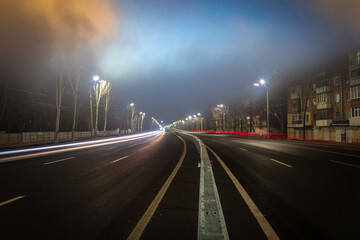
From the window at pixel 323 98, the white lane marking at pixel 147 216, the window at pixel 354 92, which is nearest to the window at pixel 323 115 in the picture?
A: the window at pixel 323 98

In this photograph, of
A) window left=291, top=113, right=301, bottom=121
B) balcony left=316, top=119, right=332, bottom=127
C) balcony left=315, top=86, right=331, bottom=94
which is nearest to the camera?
balcony left=316, top=119, right=332, bottom=127

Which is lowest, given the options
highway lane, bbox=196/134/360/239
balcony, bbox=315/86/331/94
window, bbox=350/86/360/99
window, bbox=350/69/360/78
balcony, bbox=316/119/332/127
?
highway lane, bbox=196/134/360/239

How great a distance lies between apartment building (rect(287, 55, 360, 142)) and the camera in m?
35.8

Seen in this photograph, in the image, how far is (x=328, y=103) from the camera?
41281mm

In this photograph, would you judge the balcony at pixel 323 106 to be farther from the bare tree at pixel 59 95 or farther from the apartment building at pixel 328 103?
the bare tree at pixel 59 95

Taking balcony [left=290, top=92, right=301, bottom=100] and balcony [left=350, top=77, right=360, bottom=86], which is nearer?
balcony [left=350, top=77, right=360, bottom=86]

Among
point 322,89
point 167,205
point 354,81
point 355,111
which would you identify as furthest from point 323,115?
point 167,205

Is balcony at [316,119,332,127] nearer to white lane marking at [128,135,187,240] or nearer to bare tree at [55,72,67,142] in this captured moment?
white lane marking at [128,135,187,240]

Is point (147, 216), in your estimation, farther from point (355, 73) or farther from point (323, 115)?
point (323, 115)

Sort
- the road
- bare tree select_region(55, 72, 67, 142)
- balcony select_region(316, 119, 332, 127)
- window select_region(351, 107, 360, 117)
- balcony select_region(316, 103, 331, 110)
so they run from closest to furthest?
the road < bare tree select_region(55, 72, 67, 142) < window select_region(351, 107, 360, 117) < balcony select_region(316, 119, 332, 127) < balcony select_region(316, 103, 331, 110)

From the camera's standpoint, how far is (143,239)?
11.8 ft

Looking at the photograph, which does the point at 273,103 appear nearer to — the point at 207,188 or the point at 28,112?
the point at 28,112

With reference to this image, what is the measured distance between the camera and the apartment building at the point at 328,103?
3581 centimetres

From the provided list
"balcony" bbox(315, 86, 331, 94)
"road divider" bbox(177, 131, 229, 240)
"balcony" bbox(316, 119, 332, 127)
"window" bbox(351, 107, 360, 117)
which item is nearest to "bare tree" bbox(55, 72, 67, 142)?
"road divider" bbox(177, 131, 229, 240)
